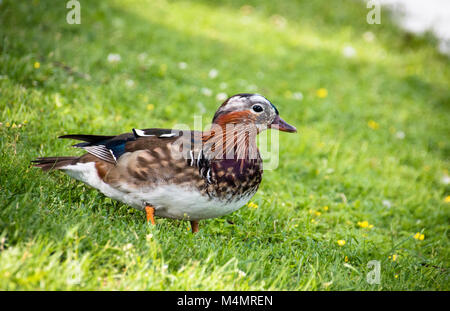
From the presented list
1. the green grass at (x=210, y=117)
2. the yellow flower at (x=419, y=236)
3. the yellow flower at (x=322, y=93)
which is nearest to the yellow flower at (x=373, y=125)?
the green grass at (x=210, y=117)

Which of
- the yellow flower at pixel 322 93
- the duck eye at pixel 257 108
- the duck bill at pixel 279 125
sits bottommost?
the duck bill at pixel 279 125

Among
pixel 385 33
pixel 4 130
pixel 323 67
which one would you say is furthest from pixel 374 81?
pixel 4 130

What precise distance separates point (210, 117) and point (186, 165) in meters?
2.68

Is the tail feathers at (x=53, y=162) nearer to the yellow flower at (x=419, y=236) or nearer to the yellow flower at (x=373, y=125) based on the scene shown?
the yellow flower at (x=419, y=236)

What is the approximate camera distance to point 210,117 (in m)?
5.53

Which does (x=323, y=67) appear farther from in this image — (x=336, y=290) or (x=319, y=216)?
(x=336, y=290)

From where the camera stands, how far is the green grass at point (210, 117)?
99.6 inches

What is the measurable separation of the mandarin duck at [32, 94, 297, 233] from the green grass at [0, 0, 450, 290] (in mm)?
188

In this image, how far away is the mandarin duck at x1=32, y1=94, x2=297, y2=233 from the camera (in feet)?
9.50

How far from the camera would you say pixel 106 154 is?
3111 millimetres

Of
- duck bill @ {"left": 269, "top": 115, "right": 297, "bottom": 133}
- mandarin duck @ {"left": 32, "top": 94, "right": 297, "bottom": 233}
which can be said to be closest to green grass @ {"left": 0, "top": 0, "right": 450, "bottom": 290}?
mandarin duck @ {"left": 32, "top": 94, "right": 297, "bottom": 233}

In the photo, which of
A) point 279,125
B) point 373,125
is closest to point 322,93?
point 373,125

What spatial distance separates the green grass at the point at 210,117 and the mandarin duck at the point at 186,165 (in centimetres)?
19

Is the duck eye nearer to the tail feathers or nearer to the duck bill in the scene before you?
the duck bill
